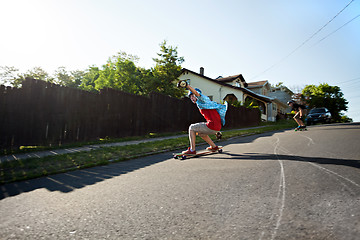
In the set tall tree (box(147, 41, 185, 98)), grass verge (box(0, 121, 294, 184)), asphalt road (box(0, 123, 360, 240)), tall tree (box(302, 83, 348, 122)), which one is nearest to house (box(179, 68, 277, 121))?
tall tree (box(147, 41, 185, 98))

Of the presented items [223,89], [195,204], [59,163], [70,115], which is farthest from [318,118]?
[59,163]

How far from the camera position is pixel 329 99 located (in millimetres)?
47656

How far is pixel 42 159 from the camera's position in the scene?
18.4 feet

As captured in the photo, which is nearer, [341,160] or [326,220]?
[326,220]

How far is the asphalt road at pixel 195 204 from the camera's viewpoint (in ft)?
6.41

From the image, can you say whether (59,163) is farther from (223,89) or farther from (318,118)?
(223,89)

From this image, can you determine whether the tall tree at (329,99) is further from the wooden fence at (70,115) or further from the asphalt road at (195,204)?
the asphalt road at (195,204)

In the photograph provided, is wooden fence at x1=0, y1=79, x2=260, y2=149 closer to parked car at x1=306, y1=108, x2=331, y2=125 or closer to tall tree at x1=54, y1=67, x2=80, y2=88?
parked car at x1=306, y1=108, x2=331, y2=125

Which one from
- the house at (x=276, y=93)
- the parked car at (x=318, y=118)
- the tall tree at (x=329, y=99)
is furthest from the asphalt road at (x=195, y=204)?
the tall tree at (x=329, y=99)

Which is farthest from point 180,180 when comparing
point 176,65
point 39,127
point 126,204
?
point 176,65

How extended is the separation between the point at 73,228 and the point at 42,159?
4.37 metres

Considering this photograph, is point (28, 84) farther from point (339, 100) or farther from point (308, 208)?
point (339, 100)

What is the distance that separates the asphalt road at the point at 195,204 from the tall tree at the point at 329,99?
5193 centimetres

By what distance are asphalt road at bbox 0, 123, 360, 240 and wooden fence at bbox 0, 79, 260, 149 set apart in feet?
13.5
